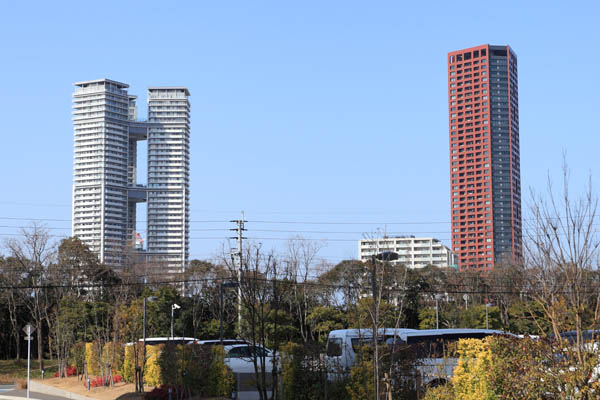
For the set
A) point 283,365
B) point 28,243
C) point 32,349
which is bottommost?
point 32,349

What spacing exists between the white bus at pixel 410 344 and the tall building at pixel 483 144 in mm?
150144

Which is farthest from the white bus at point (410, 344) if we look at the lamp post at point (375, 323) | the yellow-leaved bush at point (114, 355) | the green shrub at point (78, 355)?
the green shrub at point (78, 355)

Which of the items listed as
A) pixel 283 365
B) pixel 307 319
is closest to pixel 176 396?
pixel 283 365

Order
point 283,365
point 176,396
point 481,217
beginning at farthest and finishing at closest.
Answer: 1. point 481,217
2. point 176,396
3. point 283,365

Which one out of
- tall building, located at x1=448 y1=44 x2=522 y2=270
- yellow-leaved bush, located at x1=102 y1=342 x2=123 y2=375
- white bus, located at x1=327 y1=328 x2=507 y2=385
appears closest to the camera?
white bus, located at x1=327 y1=328 x2=507 y2=385

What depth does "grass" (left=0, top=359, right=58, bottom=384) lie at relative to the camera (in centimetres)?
3995

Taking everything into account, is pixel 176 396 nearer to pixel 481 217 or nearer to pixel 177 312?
pixel 177 312

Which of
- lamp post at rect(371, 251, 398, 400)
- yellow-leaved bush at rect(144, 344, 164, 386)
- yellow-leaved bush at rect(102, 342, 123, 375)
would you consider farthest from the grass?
lamp post at rect(371, 251, 398, 400)

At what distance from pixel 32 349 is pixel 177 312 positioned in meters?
12.0

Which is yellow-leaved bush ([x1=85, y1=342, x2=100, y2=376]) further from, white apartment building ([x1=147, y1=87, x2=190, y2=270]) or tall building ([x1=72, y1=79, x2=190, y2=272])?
white apartment building ([x1=147, y1=87, x2=190, y2=270])

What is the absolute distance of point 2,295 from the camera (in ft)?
174

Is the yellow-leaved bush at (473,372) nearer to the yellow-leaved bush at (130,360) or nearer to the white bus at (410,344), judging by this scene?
the white bus at (410,344)

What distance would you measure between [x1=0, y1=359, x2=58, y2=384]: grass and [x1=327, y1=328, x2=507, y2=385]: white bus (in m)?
23.3

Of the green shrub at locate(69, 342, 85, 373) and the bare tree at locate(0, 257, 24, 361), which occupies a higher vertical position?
the bare tree at locate(0, 257, 24, 361)
